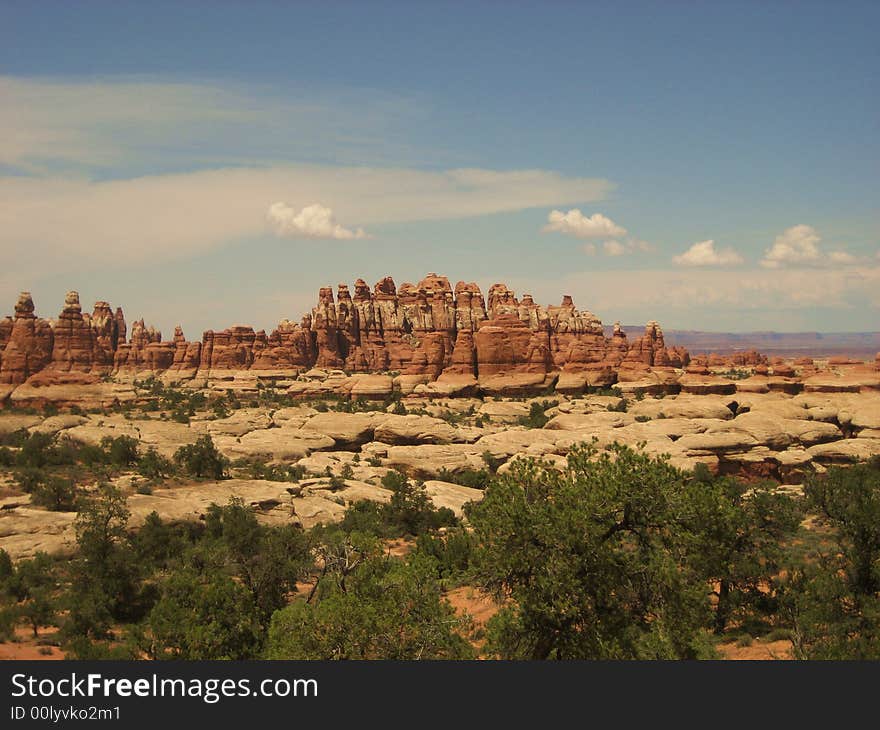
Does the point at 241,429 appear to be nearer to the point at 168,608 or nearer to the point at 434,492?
the point at 434,492

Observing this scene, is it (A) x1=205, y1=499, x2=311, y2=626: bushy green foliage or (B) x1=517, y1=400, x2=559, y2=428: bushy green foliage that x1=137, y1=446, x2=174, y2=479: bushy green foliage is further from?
(B) x1=517, y1=400, x2=559, y2=428: bushy green foliage

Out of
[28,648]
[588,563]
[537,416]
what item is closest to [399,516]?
[28,648]

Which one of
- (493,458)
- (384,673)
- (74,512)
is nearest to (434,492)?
(493,458)

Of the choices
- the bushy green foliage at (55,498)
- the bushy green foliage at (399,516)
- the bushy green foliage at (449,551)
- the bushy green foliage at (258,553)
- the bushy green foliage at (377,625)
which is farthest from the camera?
the bushy green foliage at (399,516)

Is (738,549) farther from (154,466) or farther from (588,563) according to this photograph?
(154,466)

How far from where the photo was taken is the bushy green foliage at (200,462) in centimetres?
4321

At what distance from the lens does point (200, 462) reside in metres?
43.3

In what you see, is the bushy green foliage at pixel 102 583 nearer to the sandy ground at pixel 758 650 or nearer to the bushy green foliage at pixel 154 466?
the bushy green foliage at pixel 154 466

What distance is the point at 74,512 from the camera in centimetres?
3312

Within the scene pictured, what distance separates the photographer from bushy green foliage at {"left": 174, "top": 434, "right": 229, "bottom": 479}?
43.2m

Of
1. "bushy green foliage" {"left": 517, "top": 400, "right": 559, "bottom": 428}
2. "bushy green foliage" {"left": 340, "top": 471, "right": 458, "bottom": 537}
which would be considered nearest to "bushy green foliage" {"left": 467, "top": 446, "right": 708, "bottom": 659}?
"bushy green foliage" {"left": 340, "top": 471, "right": 458, "bottom": 537}

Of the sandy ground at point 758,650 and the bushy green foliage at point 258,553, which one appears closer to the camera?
the sandy ground at point 758,650

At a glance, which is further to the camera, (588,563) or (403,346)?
(403,346)

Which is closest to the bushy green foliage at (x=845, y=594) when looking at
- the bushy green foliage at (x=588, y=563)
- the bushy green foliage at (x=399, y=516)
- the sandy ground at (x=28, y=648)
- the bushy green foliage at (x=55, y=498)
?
the bushy green foliage at (x=588, y=563)
